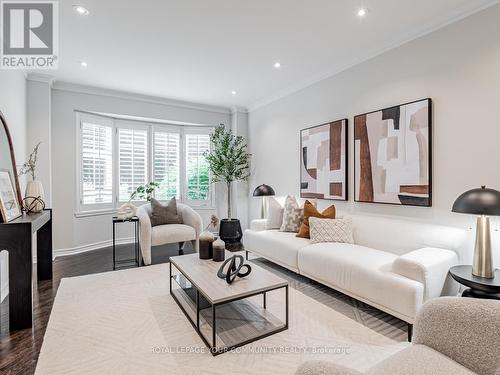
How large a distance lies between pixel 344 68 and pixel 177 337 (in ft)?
11.9

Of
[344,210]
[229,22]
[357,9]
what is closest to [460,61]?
[357,9]

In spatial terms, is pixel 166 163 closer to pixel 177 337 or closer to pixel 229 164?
pixel 229 164

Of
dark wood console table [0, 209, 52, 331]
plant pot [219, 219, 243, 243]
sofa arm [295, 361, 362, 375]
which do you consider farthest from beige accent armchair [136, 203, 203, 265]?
sofa arm [295, 361, 362, 375]

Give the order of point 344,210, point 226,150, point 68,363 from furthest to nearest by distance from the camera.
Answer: point 226,150
point 344,210
point 68,363

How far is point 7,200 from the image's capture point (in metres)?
2.57

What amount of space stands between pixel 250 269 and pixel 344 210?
5.98 ft

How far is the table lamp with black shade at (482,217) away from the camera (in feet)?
6.31

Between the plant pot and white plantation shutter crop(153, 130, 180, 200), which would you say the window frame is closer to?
white plantation shutter crop(153, 130, 180, 200)

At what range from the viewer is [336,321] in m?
2.35

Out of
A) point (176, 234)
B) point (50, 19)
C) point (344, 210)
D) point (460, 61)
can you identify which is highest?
point (50, 19)

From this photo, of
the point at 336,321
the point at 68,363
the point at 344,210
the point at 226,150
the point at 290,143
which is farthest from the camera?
the point at 226,150

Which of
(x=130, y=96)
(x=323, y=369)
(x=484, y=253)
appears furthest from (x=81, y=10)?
(x=484, y=253)

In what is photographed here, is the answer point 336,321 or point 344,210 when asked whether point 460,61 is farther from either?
point 336,321

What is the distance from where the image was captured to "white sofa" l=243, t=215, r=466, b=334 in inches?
82.3
